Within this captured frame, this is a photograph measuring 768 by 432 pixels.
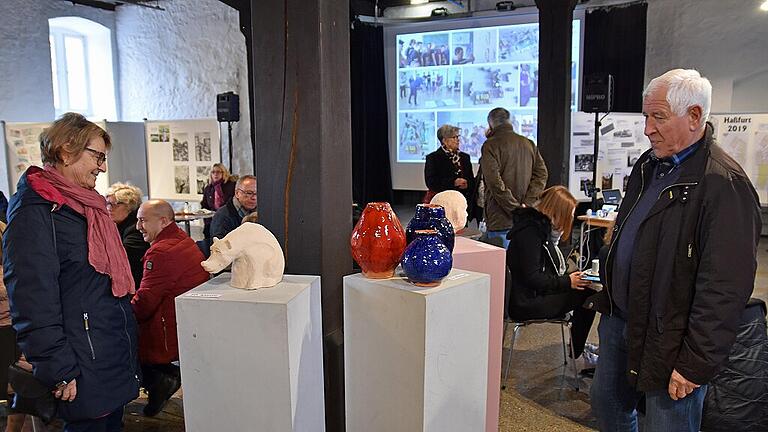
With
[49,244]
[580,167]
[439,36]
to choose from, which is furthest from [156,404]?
[439,36]

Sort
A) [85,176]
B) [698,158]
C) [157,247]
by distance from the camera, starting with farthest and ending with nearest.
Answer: [157,247]
[85,176]
[698,158]

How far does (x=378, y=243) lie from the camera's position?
1.69 metres

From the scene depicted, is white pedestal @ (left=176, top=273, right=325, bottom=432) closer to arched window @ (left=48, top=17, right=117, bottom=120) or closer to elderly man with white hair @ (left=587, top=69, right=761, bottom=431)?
elderly man with white hair @ (left=587, top=69, right=761, bottom=431)

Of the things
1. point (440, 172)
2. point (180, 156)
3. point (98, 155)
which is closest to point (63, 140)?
point (98, 155)

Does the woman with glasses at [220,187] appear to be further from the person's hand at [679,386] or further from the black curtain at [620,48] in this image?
the person's hand at [679,386]

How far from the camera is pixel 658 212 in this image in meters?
1.60

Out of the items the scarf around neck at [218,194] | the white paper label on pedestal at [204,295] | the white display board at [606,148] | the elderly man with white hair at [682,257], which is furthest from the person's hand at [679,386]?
the scarf around neck at [218,194]

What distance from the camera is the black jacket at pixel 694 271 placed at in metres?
1.49

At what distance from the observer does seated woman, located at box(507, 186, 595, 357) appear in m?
2.95

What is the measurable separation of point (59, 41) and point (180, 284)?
715 cm

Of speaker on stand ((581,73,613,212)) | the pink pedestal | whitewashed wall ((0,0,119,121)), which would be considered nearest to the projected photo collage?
speaker on stand ((581,73,613,212))

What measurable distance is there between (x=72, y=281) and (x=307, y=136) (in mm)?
798

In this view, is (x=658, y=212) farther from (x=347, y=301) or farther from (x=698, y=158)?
(x=347, y=301)

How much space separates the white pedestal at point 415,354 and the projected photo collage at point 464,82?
6.00 m
